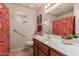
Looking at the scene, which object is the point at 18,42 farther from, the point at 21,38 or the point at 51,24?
the point at 51,24

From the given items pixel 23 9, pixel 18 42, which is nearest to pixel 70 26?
pixel 23 9

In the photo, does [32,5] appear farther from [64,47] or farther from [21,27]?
[64,47]

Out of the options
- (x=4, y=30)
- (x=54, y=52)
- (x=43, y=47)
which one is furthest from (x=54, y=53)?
(x=4, y=30)

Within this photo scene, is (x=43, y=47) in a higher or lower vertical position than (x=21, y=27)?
lower

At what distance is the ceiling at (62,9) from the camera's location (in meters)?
1.30

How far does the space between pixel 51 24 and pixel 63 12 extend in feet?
0.86

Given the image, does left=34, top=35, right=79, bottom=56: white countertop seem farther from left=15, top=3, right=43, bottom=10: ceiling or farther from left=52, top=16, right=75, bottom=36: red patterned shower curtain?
left=15, top=3, right=43, bottom=10: ceiling

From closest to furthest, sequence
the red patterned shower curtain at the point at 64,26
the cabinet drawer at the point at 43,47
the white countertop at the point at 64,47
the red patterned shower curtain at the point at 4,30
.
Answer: the white countertop at the point at 64,47
the red patterned shower curtain at the point at 64,26
the cabinet drawer at the point at 43,47
the red patterned shower curtain at the point at 4,30

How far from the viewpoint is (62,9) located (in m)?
1.43

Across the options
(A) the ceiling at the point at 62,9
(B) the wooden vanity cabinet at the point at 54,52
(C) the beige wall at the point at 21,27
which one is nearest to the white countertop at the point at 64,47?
(B) the wooden vanity cabinet at the point at 54,52

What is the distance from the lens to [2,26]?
1526 millimetres

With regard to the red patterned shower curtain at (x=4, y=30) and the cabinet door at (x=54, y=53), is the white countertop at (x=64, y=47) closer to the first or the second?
the cabinet door at (x=54, y=53)

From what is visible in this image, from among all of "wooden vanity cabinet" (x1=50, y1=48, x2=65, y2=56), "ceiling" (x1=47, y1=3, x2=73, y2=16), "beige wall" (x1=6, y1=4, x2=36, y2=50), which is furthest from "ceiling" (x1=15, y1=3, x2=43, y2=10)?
"wooden vanity cabinet" (x1=50, y1=48, x2=65, y2=56)

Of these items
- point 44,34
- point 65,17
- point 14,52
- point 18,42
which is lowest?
point 14,52
